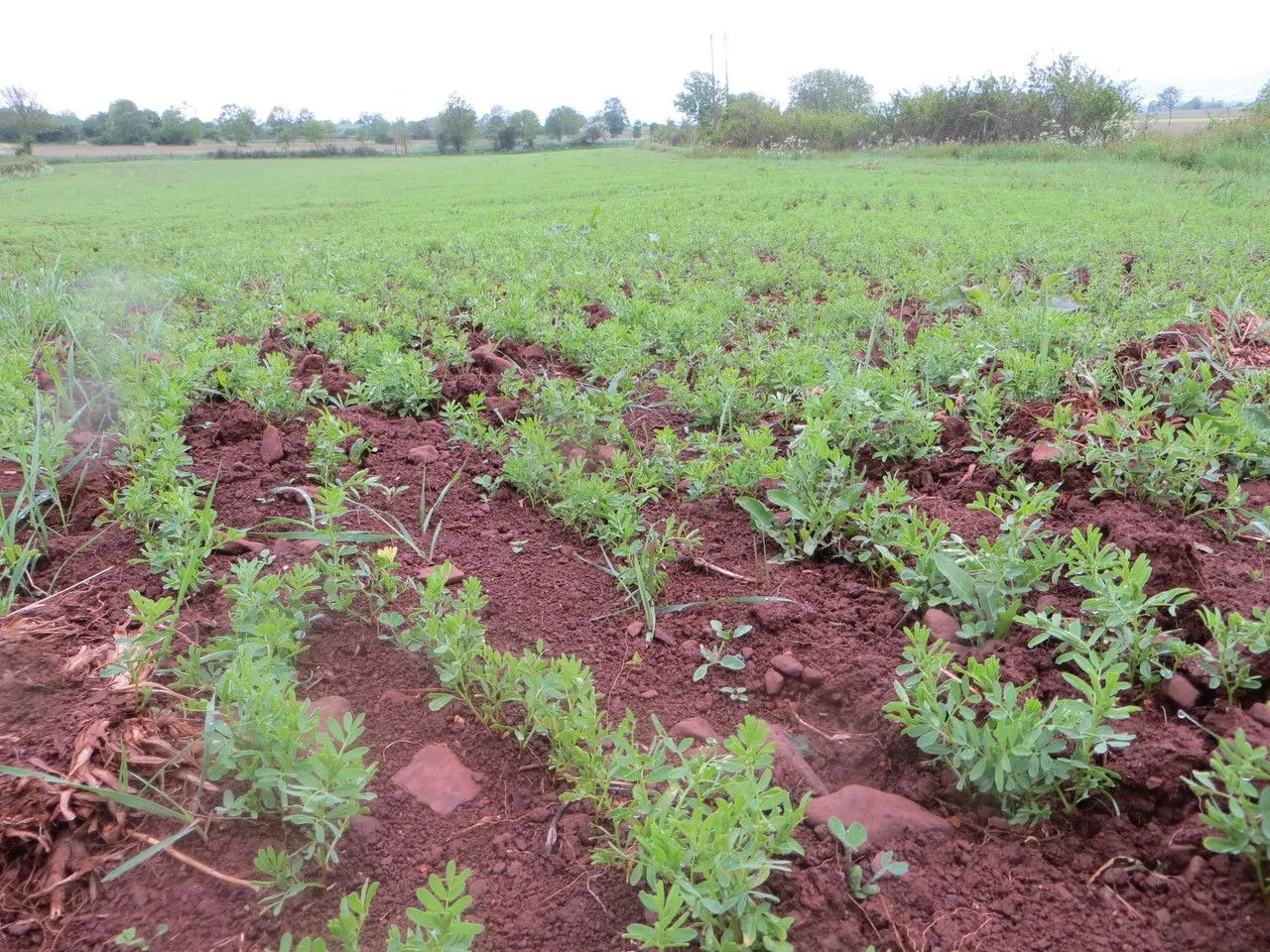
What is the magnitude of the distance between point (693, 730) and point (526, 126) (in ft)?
131

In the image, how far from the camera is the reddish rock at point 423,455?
3.06m

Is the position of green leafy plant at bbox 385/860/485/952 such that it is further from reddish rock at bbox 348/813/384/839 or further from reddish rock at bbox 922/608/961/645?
reddish rock at bbox 922/608/961/645

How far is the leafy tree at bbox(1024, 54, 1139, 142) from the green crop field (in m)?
22.1

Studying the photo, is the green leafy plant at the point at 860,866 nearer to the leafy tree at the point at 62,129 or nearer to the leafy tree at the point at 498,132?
the leafy tree at the point at 62,129

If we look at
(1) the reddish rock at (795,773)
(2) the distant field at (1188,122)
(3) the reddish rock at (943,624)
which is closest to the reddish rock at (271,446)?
(1) the reddish rock at (795,773)

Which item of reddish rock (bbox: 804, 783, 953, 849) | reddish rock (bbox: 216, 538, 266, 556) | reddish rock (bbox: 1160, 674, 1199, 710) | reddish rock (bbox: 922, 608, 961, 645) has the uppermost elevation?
reddish rock (bbox: 216, 538, 266, 556)

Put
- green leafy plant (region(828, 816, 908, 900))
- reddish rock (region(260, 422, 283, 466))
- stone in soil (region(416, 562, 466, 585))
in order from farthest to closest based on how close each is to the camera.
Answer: reddish rock (region(260, 422, 283, 466))
stone in soil (region(416, 562, 466, 585))
green leafy plant (region(828, 816, 908, 900))

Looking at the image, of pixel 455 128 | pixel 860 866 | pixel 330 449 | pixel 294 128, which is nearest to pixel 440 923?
pixel 860 866

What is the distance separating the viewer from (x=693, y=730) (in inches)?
70.9

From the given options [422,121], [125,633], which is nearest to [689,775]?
[125,633]

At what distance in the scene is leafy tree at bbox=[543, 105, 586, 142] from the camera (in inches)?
1554

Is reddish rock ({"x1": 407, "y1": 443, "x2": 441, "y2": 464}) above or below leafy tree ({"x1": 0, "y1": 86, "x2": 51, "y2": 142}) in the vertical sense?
below

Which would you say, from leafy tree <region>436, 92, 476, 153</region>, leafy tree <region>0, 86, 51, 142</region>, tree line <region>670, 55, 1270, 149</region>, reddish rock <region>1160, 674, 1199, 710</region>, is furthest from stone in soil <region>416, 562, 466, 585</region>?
leafy tree <region>436, 92, 476, 153</region>

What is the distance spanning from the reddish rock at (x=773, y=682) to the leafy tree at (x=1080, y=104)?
24.9m
